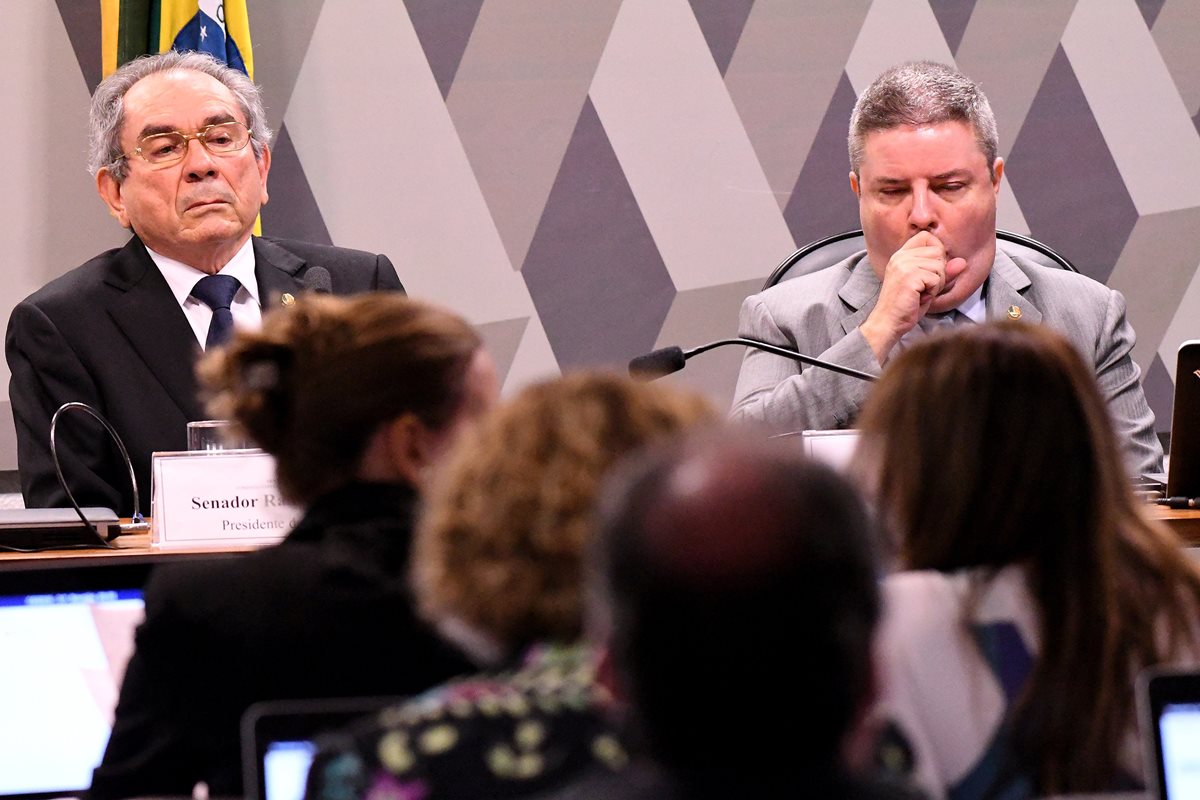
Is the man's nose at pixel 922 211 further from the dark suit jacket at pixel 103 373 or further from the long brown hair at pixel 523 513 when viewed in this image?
the long brown hair at pixel 523 513

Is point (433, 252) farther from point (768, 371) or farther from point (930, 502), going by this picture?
point (930, 502)

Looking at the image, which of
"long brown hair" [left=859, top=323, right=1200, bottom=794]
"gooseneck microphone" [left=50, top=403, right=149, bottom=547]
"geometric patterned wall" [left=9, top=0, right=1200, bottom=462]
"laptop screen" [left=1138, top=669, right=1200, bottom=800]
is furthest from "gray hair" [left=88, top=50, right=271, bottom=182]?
"laptop screen" [left=1138, top=669, right=1200, bottom=800]

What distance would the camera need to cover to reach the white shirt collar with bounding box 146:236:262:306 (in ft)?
10.3

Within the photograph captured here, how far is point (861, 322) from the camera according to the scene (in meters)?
2.93

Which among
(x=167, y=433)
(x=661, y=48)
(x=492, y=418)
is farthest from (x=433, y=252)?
(x=492, y=418)

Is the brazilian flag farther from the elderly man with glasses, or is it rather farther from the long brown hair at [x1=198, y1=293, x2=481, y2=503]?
the long brown hair at [x1=198, y1=293, x2=481, y2=503]

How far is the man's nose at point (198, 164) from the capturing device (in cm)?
319

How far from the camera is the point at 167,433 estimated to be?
115 inches

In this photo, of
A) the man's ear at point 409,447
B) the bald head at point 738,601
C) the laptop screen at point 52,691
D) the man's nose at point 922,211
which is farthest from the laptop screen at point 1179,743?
the man's nose at point 922,211

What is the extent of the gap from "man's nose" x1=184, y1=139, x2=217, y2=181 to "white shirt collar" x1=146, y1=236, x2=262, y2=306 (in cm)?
16

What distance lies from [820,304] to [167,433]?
127 centimetres

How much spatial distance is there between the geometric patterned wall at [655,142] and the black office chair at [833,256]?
2.89 feet

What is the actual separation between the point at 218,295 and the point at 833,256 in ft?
4.22

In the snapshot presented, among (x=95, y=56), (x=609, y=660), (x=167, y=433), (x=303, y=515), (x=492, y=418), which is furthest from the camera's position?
(x=95, y=56)
